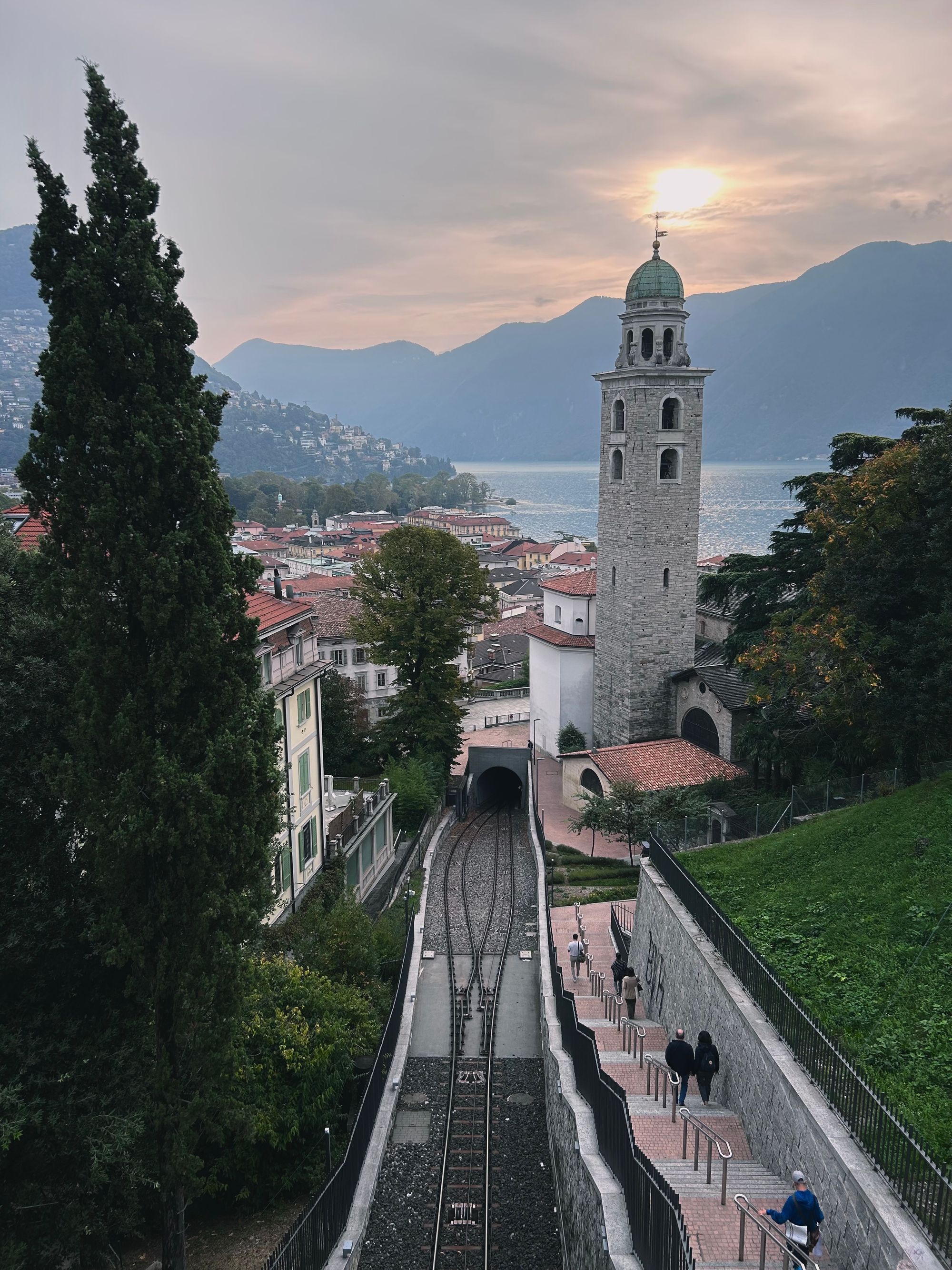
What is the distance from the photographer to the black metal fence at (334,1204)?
35.5 feet

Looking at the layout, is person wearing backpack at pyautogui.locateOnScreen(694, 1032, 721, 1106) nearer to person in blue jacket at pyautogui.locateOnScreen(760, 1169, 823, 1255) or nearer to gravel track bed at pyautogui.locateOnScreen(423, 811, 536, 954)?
Answer: person in blue jacket at pyautogui.locateOnScreen(760, 1169, 823, 1255)

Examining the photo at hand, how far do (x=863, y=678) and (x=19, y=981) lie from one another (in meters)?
16.1

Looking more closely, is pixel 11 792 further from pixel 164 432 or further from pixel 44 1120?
pixel 164 432

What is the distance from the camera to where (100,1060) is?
10188 millimetres

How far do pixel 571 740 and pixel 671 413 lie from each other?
47.7 ft

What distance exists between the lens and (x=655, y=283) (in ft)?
115

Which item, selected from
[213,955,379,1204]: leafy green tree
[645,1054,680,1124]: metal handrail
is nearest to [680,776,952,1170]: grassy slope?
[645,1054,680,1124]: metal handrail

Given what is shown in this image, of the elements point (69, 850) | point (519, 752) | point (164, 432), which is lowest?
point (519, 752)

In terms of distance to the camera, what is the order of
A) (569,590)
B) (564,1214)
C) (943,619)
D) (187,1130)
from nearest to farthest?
(187,1130) → (564,1214) → (943,619) → (569,590)

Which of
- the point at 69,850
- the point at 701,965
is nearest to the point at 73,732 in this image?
the point at 69,850

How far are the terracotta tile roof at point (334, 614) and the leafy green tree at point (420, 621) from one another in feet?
37.0

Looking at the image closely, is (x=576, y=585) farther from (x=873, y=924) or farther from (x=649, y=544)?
(x=873, y=924)

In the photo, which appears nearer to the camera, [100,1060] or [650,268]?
[100,1060]

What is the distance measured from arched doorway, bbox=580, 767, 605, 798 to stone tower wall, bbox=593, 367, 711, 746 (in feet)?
13.4
